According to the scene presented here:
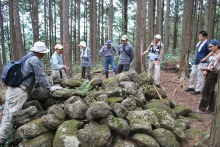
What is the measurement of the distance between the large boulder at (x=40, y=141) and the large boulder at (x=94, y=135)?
0.66 metres

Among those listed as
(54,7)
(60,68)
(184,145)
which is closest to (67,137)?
(184,145)

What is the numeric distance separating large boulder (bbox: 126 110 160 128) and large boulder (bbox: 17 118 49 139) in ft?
5.98

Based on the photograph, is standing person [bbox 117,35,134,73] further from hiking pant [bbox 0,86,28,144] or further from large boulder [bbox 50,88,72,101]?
hiking pant [bbox 0,86,28,144]

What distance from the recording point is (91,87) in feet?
19.2

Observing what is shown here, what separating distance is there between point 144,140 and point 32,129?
2239 mm

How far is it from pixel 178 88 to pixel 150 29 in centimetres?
652

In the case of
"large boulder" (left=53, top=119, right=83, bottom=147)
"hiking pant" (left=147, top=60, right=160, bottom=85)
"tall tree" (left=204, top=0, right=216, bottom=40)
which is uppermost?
"tall tree" (left=204, top=0, right=216, bottom=40)

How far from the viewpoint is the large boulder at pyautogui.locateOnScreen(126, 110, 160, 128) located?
14.9ft

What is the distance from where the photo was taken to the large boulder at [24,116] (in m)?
4.41

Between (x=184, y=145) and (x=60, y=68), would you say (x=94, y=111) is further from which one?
(x=60, y=68)

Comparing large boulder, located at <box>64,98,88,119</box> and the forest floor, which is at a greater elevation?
large boulder, located at <box>64,98,88,119</box>

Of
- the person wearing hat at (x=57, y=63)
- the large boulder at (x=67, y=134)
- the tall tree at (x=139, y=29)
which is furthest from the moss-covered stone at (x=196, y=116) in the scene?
the person wearing hat at (x=57, y=63)

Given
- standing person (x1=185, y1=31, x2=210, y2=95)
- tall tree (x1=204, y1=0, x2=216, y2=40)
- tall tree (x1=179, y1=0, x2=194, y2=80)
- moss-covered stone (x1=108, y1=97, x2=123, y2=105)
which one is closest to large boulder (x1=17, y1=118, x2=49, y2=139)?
moss-covered stone (x1=108, y1=97, x2=123, y2=105)

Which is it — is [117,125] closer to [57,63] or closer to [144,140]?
[144,140]
